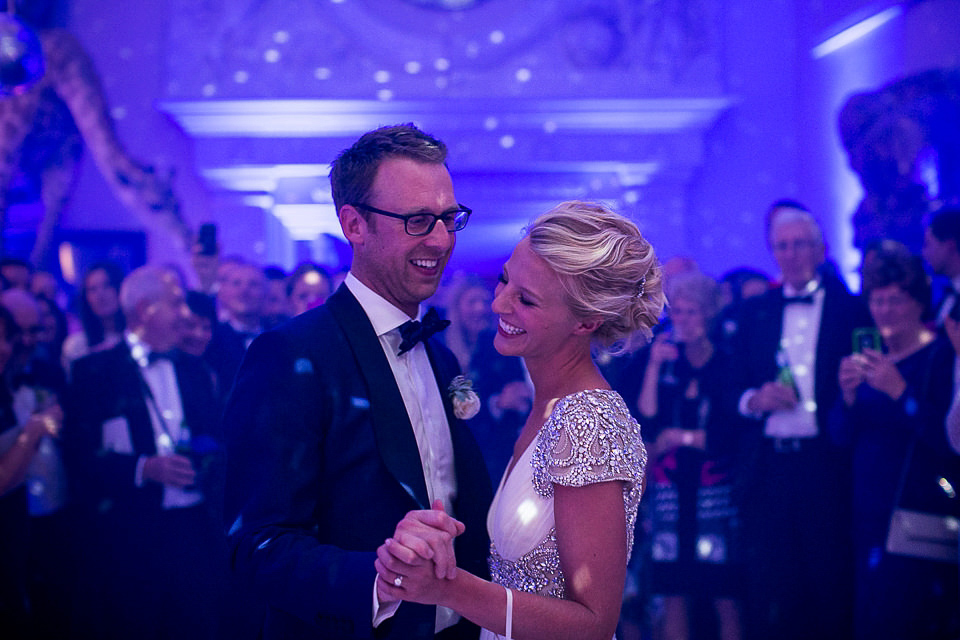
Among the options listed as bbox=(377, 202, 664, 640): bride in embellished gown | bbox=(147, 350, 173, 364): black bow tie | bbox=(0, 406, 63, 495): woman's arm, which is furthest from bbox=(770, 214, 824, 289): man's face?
bbox=(0, 406, 63, 495): woman's arm

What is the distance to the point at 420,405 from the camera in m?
1.47

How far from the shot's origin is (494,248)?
6.59m

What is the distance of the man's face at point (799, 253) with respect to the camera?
3.32 m

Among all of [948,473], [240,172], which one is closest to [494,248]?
[240,172]

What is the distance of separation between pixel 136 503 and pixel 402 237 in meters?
2.07

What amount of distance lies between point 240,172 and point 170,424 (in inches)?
130

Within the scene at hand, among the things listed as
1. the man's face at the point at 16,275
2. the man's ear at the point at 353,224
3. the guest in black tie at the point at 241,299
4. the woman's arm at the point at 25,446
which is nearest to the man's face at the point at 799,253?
the man's ear at the point at 353,224

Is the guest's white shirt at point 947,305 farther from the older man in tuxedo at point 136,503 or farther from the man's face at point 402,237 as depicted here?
the older man in tuxedo at point 136,503

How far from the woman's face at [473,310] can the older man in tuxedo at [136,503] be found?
1.56 metres

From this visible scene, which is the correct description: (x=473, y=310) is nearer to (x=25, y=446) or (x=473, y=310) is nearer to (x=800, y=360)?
(x=800, y=360)

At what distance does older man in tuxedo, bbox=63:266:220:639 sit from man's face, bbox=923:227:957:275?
3089mm

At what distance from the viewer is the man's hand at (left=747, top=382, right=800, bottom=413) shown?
3.10m

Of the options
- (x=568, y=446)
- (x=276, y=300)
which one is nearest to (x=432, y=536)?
(x=568, y=446)

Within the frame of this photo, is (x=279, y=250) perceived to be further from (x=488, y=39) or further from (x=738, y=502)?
(x=738, y=502)
